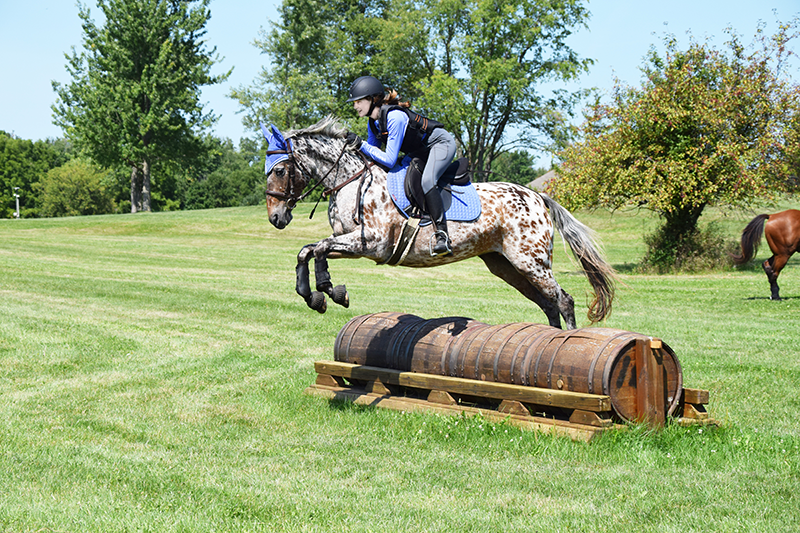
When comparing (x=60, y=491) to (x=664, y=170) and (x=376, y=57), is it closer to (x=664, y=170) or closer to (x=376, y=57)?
(x=664, y=170)

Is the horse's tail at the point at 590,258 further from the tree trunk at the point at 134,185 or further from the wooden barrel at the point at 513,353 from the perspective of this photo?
the tree trunk at the point at 134,185

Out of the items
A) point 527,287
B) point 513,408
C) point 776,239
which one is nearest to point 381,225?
point 513,408

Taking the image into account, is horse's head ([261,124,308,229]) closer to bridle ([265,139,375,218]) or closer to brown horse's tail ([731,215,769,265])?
bridle ([265,139,375,218])

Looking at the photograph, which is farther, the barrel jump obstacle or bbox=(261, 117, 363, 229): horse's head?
bbox=(261, 117, 363, 229): horse's head

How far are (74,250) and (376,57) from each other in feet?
90.7

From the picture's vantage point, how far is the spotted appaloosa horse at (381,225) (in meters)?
6.31

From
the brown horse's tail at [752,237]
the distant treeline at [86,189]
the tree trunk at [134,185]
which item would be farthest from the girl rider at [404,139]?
the distant treeline at [86,189]

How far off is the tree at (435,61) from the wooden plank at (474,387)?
119 feet

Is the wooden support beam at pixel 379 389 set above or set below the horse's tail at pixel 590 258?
below

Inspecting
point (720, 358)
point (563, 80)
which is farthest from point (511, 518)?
point (563, 80)

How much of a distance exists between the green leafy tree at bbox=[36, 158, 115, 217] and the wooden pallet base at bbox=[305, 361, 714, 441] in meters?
73.8

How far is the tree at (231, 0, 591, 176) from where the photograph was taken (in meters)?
42.8

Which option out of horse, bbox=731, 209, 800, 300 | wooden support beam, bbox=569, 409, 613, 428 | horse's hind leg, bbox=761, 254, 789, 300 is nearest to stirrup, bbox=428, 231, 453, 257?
wooden support beam, bbox=569, 409, 613, 428

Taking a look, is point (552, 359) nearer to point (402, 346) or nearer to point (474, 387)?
point (474, 387)
